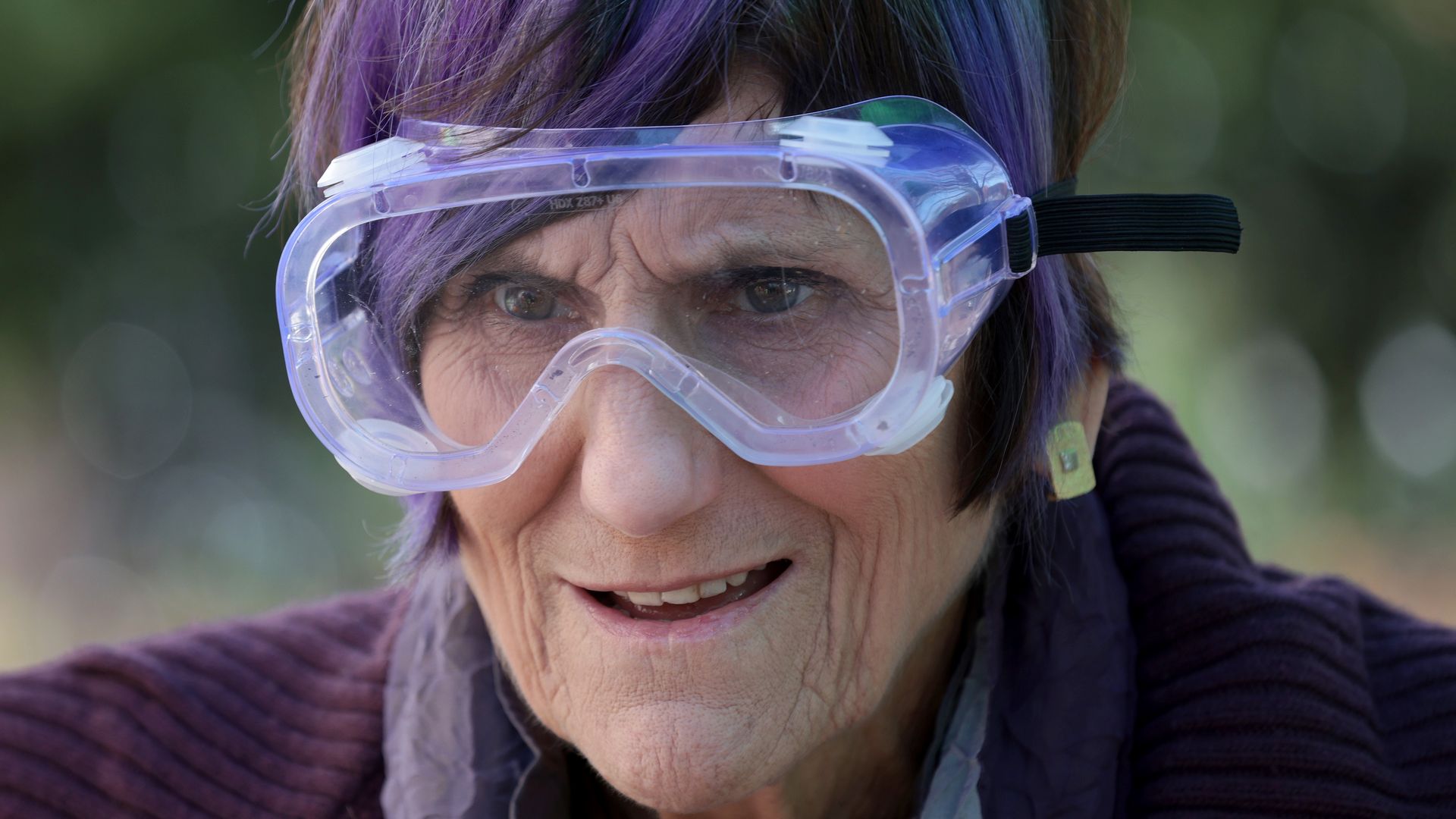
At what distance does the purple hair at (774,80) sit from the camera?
143 centimetres

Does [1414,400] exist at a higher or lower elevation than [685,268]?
lower

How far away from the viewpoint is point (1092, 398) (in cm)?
188

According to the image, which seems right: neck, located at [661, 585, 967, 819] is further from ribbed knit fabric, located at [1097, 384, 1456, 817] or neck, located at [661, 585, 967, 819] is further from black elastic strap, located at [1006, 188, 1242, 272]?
black elastic strap, located at [1006, 188, 1242, 272]

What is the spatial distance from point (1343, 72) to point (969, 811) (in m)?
4.48

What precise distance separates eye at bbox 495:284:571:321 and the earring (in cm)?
69

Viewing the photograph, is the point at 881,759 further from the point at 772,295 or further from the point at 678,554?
the point at 772,295

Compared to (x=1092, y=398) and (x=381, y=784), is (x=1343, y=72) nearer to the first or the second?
(x=1092, y=398)

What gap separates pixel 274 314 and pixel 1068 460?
4.60m

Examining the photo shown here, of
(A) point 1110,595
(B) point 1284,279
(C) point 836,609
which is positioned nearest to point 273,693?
(C) point 836,609

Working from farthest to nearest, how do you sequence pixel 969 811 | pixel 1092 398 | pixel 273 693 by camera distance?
pixel 273 693 < pixel 1092 398 < pixel 969 811

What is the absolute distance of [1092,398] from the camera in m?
1.88

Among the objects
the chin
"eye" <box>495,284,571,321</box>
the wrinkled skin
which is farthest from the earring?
"eye" <box>495,284,571,321</box>

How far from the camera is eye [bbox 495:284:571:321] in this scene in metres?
1.56

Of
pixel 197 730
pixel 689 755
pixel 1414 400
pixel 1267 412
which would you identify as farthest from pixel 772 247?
pixel 1414 400
